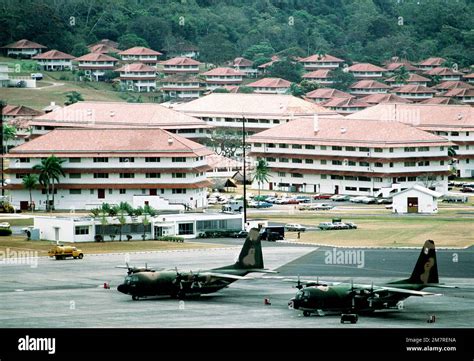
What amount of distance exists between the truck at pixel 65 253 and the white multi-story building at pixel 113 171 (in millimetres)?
50329

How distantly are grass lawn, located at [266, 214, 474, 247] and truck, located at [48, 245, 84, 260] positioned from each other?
26.2m

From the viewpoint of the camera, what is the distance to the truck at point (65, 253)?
5089 inches

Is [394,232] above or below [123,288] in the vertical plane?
above

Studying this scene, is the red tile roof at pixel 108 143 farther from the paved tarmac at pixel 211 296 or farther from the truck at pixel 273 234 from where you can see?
the paved tarmac at pixel 211 296

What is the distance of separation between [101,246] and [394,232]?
31.3 metres

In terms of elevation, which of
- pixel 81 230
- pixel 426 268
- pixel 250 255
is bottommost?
pixel 426 268

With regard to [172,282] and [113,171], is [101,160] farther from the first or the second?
[172,282]

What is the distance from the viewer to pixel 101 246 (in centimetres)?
14038

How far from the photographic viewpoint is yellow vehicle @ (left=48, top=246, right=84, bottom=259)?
424 ft

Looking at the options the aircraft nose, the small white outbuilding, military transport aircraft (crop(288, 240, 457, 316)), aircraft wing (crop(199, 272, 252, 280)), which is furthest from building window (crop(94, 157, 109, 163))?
military transport aircraft (crop(288, 240, 457, 316))

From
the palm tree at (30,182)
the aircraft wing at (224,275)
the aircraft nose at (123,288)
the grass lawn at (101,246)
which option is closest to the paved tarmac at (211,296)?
the aircraft nose at (123,288)

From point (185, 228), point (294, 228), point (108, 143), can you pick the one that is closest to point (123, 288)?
point (185, 228)
